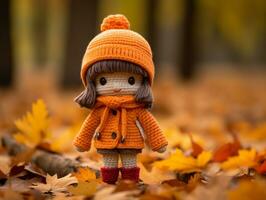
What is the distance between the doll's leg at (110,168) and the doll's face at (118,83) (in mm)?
310

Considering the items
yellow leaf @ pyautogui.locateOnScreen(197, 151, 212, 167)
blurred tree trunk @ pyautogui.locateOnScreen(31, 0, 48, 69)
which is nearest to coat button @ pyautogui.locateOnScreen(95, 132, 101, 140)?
yellow leaf @ pyautogui.locateOnScreen(197, 151, 212, 167)

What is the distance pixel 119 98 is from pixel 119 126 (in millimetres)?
138

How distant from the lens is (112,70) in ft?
9.11

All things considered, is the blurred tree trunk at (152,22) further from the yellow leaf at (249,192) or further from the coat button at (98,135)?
the yellow leaf at (249,192)

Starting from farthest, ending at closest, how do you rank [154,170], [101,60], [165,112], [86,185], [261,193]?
1. [165,112]
2. [154,170]
3. [101,60]
4. [86,185]
5. [261,193]

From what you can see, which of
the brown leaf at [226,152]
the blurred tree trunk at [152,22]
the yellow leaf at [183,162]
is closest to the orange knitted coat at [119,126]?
the yellow leaf at [183,162]

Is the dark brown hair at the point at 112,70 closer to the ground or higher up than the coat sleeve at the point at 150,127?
higher up

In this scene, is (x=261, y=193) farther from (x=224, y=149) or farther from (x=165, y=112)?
(x=165, y=112)

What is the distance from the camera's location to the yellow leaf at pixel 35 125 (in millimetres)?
3363

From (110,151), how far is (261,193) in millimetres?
Answer: 998

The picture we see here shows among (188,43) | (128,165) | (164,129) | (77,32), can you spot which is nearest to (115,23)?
(128,165)

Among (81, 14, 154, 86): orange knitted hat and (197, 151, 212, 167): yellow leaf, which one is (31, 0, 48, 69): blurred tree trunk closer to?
(197, 151, 212, 167): yellow leaf

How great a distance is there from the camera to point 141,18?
23.2 m

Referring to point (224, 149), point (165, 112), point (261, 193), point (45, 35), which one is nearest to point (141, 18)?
point (45, 35)
